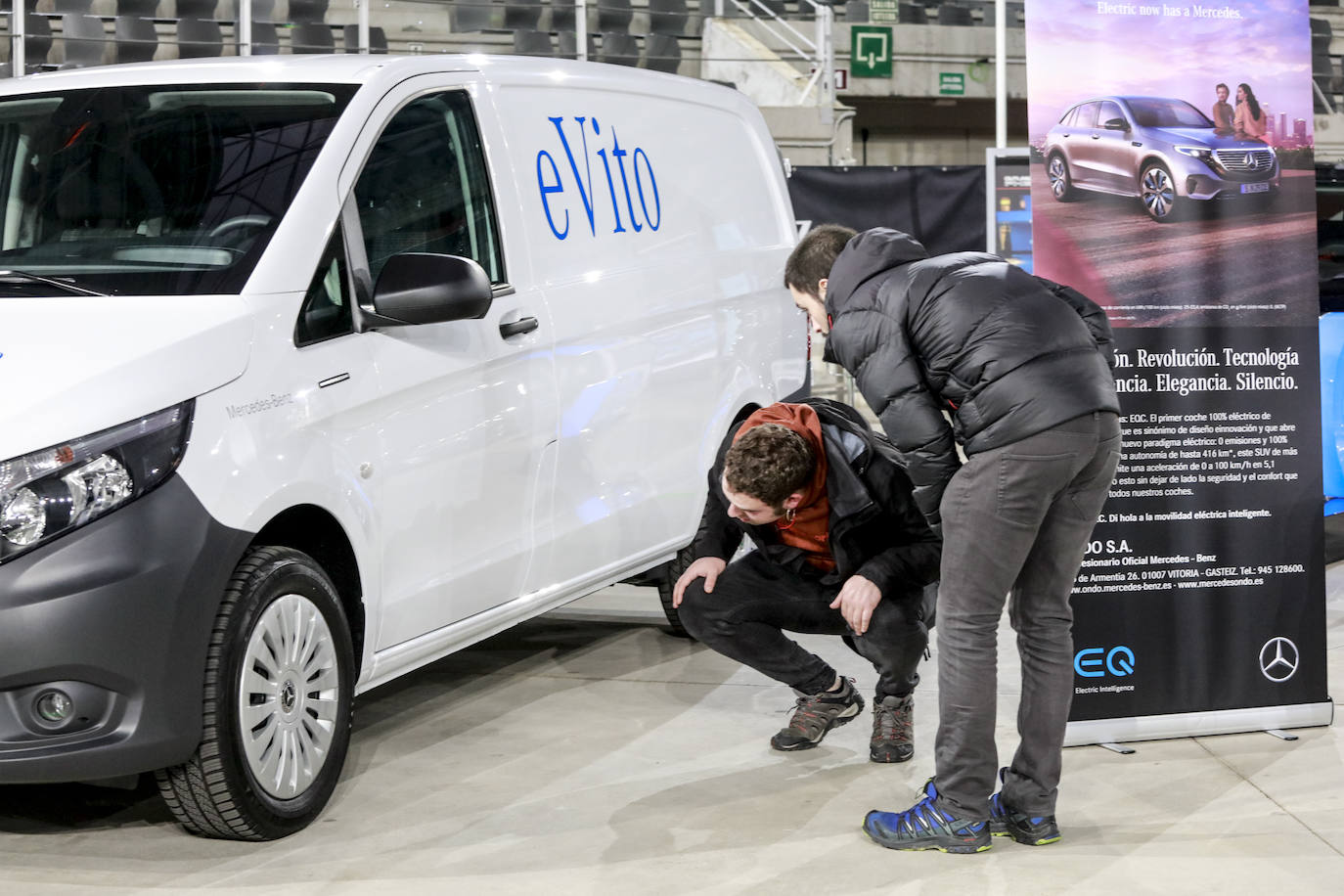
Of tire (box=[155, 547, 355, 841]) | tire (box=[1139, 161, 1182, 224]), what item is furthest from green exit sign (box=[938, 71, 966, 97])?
→ tire (box=[155, 547, 355, 841])

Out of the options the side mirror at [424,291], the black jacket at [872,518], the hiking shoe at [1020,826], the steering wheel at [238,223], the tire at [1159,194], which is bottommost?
the hiking shoe at [1020,826]

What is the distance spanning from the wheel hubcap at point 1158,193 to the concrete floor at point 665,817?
1457 millimetres

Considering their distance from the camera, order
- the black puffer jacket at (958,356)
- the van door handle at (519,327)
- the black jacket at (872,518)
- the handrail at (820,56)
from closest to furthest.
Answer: the black puffer jacket at (958,356), the black jacket at (872,518), the van door handle at (519,327), the handrail at (820,56)

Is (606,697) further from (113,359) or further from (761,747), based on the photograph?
(113,359)

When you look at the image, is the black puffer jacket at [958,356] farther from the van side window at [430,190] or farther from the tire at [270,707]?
the tire at [270,707]

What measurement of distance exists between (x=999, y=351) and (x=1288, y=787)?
4.94 feet

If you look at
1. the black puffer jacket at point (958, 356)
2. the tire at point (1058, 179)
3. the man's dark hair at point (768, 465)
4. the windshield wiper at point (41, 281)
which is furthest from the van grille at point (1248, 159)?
the windshield wiper at point (41, 281)

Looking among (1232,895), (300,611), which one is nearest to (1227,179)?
(1232,895)

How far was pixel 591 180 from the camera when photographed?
4.82m

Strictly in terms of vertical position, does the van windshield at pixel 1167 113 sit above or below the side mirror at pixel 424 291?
above

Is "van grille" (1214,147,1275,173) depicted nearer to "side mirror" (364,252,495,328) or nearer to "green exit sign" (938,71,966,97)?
"side mirror" (364,252,495,328)

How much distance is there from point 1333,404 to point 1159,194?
2.78 metres

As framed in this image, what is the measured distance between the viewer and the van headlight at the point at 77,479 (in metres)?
3.07

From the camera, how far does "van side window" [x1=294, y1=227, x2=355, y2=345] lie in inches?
142
